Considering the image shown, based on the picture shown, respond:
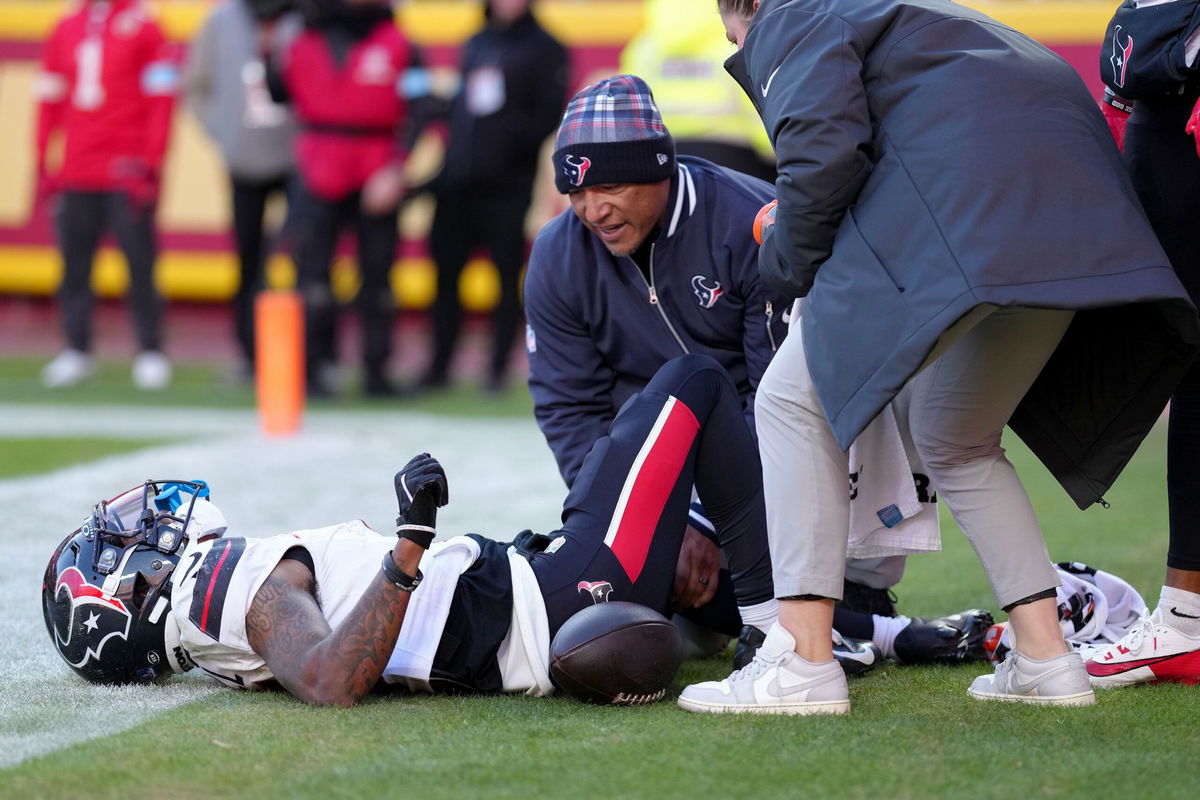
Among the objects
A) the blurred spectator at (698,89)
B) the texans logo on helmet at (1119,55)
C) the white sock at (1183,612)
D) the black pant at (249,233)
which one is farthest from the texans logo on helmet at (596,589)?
the black pant at (249,233)

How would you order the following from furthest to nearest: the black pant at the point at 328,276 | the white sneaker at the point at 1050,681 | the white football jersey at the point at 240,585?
1. the black pant at the point at 328,276
2. the white football jersey at the point at 240,585
3. the white sneaker at the point at 1050,681

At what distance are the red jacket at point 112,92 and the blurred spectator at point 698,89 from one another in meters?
4.62

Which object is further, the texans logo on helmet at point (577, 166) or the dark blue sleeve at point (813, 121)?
the texans logo on helmet at point (577, 166)

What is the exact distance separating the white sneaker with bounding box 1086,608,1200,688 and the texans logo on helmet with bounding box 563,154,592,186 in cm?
170

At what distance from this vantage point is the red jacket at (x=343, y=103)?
372 inches

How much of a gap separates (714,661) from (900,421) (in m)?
0.78

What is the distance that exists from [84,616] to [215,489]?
3.10 m

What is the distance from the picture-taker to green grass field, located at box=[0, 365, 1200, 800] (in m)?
2.82

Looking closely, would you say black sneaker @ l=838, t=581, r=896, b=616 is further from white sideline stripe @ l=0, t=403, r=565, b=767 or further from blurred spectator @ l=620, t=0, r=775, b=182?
blurred spectator @ l=620, t=0, r=775, b=182

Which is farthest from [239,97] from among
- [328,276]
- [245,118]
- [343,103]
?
[328,276]

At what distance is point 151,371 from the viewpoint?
10.7 metres

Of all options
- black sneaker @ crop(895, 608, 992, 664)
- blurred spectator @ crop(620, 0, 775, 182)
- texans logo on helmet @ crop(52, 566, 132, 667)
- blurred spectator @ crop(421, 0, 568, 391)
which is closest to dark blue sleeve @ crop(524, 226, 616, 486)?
black sneaker @ crop(895, 608, 992, 664)

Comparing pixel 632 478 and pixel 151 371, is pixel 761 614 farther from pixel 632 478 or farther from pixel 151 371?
pixel 151 371

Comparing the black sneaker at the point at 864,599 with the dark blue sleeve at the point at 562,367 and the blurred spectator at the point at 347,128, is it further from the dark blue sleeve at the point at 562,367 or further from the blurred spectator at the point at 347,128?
the blurred spectator at the point at 347,128
